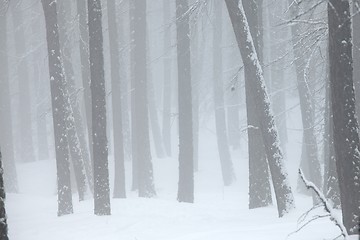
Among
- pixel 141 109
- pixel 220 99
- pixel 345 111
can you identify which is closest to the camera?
pixel 345 111

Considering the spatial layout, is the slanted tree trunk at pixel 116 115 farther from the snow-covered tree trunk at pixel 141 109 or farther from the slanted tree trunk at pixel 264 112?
the slanted tree trunk at pixel 264 112

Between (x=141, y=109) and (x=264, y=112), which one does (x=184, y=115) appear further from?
(x=264, y=112)

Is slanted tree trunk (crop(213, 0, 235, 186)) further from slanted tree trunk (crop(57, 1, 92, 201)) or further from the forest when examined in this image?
slanted tree trunk (crop(57, 1, 92, 201))

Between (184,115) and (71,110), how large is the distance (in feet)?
12.9

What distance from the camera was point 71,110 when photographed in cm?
1700

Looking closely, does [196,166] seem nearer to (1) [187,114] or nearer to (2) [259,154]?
(1) [187,114]

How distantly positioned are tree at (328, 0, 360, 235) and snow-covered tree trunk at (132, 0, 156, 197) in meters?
15.2

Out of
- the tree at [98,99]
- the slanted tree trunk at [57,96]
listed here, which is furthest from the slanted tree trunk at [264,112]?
the slanted tree trunk at [57,96]

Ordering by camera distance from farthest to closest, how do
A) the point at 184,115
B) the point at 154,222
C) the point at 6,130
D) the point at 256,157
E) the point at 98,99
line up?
the point at 6,130
the point at 184,115
the point at 256,157
the point at 98,99
the point at 154,222

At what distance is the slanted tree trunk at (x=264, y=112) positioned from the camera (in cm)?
1220

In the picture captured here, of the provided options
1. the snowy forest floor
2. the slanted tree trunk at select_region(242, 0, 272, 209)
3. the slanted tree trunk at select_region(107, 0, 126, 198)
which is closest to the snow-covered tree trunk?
the slanted tree trunk at select_region(107, 0, 126, 198)

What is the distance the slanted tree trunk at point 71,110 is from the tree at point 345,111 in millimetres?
10566

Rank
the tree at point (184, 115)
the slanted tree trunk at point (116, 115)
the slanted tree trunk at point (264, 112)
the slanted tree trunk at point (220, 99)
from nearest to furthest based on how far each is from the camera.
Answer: the slanted tree trunk at point (264, 112) → the tree at point (184, 115) → the slanted tree trunk at point (116, 115) → the slanted tree trunk at point (220, 99)

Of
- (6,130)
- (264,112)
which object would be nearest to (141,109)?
(6,130)
